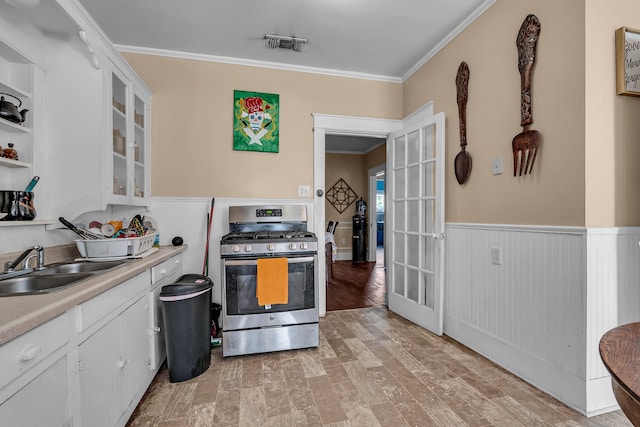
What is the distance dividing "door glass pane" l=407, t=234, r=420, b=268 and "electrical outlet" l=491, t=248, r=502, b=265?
803mm

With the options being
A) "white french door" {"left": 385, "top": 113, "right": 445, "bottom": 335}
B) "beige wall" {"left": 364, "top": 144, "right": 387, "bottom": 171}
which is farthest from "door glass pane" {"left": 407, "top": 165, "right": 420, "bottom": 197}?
"beige wall" {"left": 364, "top": 144, "right": 387, "bottom": 171}

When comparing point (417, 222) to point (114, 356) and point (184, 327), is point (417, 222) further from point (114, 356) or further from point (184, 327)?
point (114, 356)

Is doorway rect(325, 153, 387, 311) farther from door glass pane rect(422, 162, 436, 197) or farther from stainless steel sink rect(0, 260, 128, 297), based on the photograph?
stainless steel sink rect(0, 260, 128, 297)

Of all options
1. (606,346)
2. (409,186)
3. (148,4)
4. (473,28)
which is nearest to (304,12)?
(148,4)

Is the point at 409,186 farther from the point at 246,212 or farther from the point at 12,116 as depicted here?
the point at 12,116

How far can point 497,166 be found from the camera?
2146 millimetres

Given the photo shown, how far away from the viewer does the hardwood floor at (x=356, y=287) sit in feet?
11.8

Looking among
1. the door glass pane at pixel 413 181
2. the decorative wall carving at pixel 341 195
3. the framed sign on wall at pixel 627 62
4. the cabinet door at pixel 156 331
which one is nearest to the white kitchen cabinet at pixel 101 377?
the cabinet door at pixel 156 331

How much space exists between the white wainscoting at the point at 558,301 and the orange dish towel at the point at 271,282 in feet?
5.02

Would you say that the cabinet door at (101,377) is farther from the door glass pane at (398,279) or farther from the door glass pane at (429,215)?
the door glass pane at (398,279)

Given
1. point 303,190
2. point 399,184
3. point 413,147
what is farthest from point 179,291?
point 413,147

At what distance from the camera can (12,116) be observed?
155cm

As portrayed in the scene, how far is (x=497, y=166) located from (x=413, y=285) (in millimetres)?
1427

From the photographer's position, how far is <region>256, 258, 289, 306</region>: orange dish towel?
2.25 metres
